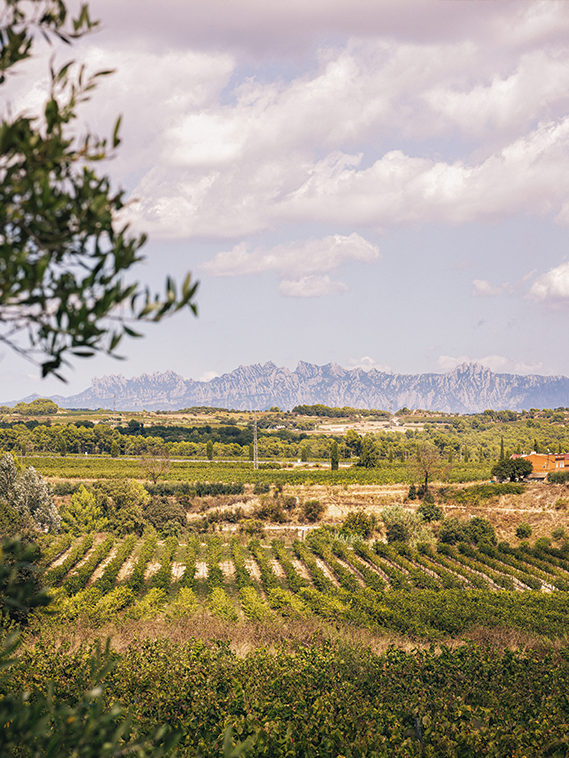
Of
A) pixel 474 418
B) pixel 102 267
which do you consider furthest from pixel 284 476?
pixel 474 418

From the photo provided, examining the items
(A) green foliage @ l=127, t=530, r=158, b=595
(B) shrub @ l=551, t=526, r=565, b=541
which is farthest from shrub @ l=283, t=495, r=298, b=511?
(B) shrub @ l=551, t=526, r=565, b=541

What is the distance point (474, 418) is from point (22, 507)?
179425mm

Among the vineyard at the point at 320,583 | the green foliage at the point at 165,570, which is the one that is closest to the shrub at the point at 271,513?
the vineyard at the point at 320,583

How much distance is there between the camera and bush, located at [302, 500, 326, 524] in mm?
48094

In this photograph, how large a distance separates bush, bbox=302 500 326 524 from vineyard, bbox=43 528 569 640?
304 inches

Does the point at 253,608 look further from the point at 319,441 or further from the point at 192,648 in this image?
the point at 319,441

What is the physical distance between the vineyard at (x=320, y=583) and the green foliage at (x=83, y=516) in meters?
3.46

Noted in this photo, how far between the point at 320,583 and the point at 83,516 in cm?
2178

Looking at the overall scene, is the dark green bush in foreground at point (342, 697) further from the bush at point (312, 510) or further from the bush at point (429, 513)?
the bush at point (312, 510)

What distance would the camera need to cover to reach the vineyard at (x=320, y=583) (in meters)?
19.6

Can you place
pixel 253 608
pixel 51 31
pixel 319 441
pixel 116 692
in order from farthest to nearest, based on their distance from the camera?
1. pixel 319 441
2. pixel 253 608
3. pixel 116 692
4. pixel 51 31

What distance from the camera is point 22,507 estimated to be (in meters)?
34.9

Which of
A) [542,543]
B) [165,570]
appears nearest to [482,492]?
[542,543]

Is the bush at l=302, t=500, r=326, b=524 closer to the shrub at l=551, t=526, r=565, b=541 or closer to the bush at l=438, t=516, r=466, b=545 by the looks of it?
the bush at l=438, t=516, r=466, b=545
